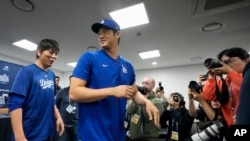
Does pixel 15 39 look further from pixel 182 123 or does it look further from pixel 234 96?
pixel 234 96

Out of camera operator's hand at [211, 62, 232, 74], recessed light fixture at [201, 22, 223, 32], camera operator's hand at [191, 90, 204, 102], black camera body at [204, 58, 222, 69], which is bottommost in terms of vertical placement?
camera operator's hand at [191, 90, 204, 102]

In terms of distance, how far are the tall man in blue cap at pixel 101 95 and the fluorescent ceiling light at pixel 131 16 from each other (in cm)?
198

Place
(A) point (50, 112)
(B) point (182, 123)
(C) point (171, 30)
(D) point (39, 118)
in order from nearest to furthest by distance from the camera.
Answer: (D) point (39, 118) < (A) point (50, 112) < (B) point (182, 123) < (C) point (171, 30)

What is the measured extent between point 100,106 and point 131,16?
2.55 m

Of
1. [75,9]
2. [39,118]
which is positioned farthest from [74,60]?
[39,118]

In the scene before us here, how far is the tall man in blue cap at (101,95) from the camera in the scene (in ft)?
2.91

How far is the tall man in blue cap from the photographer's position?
0.89m

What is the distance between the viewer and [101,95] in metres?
0.87

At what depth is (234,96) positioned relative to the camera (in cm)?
158

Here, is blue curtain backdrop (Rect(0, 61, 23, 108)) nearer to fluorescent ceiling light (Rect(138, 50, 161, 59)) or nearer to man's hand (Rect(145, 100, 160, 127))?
fluorescent ceiling light (Rect(138, 50, 161, 59))

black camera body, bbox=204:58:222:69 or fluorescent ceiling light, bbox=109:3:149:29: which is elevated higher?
fluorescent ceiling light, bbox=109:3:149:29

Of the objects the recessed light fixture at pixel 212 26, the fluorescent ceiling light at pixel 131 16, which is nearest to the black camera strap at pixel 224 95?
the fluorescent ceiling light at pixel 131 16

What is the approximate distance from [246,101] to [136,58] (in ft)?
17.9

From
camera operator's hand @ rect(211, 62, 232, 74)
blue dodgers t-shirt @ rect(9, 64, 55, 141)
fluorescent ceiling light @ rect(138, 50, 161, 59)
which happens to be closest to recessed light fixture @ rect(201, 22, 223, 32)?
fluorescent ceiling light @ rect(138, 50, 161, 59)
